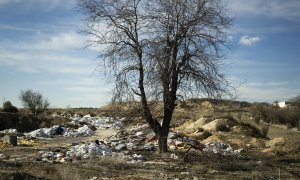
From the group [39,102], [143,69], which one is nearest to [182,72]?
[143,69]

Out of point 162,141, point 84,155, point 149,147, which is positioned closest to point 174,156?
point 162,141

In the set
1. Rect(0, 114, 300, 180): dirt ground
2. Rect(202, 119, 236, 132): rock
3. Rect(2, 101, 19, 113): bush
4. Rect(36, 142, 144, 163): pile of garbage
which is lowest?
Rect(0, 114, 300, 180): dirt ground

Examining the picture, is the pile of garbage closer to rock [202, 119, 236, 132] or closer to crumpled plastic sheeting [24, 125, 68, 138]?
crumpled plastic sheeting [24, 125, 68, 138]

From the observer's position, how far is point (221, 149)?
25562 mm

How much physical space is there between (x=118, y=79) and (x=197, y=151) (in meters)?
5.32

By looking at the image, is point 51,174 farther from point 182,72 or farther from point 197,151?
point 197,151

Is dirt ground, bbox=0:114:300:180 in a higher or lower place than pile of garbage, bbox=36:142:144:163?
lower

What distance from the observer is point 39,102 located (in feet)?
253

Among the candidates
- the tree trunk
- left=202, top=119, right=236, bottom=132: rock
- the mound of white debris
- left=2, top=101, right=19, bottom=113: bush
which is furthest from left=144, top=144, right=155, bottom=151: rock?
left=2, top=101, right=19, bottom=113: bush

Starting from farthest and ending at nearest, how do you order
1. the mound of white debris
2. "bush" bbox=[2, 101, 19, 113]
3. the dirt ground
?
"bush" bbox=[2, 101, 19, 113] < the mound of white debris < the dirt ground

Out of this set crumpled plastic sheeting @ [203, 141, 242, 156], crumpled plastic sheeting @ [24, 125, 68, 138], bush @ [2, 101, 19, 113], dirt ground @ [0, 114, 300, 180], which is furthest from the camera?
bush @ [2, 101, 19, 113]

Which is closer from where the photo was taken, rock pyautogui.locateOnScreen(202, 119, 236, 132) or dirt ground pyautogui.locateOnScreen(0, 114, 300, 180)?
dirt ground pyautogui.locateOnScreen(0, 114, 300, 180)

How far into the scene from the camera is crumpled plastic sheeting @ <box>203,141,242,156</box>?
24125mm

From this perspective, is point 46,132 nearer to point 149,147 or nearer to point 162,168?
point 149,147
